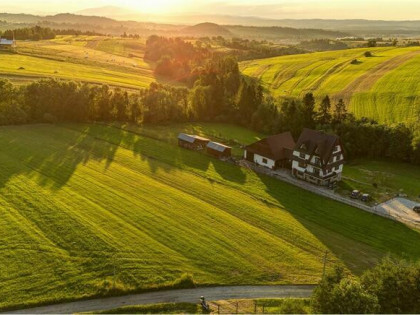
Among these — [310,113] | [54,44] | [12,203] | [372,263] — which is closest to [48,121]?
[12,203]

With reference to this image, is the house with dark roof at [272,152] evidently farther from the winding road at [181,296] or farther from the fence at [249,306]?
the fence at [249,306]

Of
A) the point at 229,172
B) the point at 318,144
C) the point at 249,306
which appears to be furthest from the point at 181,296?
the point at 318,144

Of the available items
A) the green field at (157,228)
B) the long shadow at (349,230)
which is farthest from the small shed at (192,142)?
the long shadow at (349,230)

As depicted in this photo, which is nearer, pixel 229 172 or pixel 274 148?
pixel 229 172

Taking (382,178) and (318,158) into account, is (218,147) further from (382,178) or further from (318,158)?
(382,178)

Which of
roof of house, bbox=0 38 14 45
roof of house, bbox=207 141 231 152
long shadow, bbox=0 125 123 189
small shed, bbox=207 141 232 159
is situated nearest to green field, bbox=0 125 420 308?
long shadow, bbox=0 125 123 189

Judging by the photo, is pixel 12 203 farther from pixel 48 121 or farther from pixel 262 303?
pixel 48 121
